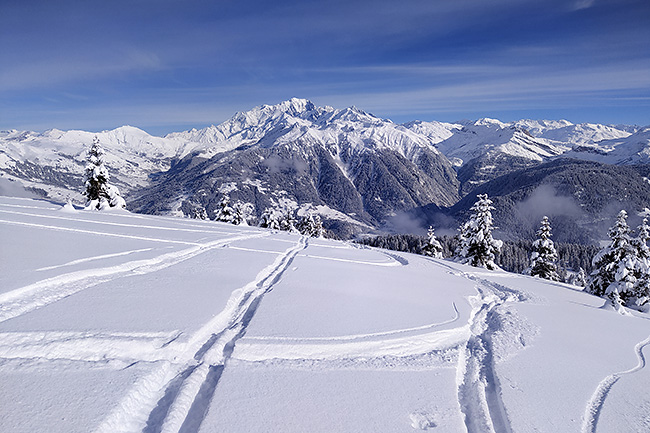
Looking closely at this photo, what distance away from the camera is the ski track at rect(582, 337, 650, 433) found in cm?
383

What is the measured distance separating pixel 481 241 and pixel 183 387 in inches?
1220

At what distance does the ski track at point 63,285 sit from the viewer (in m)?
5.27

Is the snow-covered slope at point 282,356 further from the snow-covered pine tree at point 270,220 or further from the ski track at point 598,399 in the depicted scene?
the snow-covered pine tree at point 270,220

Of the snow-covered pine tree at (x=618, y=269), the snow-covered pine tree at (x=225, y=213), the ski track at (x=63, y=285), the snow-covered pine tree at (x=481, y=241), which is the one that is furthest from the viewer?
the snow-covered pine tree at (x=225, y=213)

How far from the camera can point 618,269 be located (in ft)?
65.4

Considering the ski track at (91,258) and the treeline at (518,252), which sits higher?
the ski track at (91,258)

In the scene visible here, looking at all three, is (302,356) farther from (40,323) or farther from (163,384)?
(40,323)

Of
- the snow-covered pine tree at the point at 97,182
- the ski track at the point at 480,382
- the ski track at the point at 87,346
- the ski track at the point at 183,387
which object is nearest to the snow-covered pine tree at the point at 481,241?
the ski track at the point at 480,382

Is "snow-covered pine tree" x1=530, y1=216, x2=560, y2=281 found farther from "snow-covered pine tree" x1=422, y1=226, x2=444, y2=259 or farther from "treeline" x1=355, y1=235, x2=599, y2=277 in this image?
"treeline" x1=355, y1=235, x2=599, y2=277

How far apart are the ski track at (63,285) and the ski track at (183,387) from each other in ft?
9.74

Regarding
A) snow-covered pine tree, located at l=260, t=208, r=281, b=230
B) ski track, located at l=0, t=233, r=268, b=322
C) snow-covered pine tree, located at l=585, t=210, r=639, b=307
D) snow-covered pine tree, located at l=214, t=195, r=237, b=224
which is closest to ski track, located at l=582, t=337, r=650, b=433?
ski track, located at l=0, t=233, r=268, b=322

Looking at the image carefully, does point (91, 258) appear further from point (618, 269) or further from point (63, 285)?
point (618, 269)

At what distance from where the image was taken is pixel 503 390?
14.4 feet

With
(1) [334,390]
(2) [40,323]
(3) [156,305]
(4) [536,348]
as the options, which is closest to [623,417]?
(4) [536,348]
